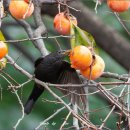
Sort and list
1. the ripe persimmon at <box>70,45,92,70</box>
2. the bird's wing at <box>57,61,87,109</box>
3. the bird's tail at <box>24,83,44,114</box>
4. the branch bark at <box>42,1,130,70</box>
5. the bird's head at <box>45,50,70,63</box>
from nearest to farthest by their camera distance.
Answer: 1. the ripe persimmon at <box>70,45,92,70</box>
2. the bird's head at <box>45,50,70,63</box>
3. the bird's wing at <box>57,61,87,109</box>
4. the bird's tail at <box>24,83,44,114</box>
5. the branch bark at <box>42,1,130,70</box>

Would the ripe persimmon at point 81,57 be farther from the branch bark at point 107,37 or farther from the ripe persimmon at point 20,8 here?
the branch bark at point 107,37

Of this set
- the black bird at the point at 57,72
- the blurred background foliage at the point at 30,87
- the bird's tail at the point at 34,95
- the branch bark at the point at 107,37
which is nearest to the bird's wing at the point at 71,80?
the black bird at the point at 57,72

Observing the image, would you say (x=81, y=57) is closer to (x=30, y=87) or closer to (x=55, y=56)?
(x=55, y=56)

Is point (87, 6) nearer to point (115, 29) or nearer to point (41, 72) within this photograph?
point (115, 29)

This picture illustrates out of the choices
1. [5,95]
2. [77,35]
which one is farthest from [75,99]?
[5,95]

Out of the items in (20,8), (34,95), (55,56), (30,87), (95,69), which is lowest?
(30,87)

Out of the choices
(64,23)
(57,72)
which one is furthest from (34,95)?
(64,23)

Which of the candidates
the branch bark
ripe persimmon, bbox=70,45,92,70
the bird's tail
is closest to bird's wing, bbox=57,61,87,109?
the bird's tail

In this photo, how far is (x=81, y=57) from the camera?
1.31 metres

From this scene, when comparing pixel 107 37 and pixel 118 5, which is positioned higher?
pixel 118 5

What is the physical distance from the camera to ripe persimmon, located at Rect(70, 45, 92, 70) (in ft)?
4.30

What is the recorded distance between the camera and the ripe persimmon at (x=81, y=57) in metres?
1.31

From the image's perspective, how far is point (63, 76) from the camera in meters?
1.90

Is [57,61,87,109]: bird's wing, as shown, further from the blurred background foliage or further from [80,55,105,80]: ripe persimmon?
the blurred background foliage
